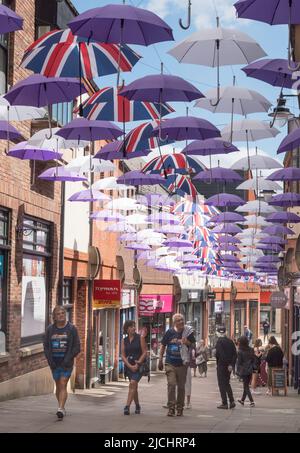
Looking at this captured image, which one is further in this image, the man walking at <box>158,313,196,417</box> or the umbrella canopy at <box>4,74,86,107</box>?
the man walking at <box>158,313,196,417</box>

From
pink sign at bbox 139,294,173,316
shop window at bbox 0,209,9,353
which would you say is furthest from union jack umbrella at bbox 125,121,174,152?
pink sign at bbox 139,294,173,316

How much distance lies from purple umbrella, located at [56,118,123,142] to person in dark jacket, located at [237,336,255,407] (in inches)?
215

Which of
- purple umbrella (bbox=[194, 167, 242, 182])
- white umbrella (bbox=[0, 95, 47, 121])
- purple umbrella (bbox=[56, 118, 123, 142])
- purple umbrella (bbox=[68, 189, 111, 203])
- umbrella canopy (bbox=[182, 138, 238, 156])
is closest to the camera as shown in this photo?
purple umbrella (bbox=[56, 118, 123, 142])

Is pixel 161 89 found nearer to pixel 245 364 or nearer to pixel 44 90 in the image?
pixel 44 90

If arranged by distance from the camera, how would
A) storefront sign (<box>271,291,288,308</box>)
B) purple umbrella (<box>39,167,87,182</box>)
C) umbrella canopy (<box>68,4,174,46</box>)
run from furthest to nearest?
1. storefront sign (<box>271,291,288,308</box>)
2. purple umbrella (<box>39,167,87,182</box>)
3. umbrella canopy (<box>68,4,174,46</box>)

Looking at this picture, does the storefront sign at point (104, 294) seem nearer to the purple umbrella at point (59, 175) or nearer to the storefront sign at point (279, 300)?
the storefront sign at point (279, 300)

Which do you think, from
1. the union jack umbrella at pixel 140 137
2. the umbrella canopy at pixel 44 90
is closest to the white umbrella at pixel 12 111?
the umbrella canopy at pixel 44 90

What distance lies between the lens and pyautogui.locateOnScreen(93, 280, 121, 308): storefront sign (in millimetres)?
28125

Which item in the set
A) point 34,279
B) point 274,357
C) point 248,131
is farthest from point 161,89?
point 274,357

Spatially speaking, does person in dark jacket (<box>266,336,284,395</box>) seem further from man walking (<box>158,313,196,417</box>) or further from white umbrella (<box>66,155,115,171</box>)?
man walking (<box>158,313,196,417</box>)

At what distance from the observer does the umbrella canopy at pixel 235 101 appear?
15.5 metres

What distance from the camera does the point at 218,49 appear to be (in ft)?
43.5

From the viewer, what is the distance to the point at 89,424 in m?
12.6

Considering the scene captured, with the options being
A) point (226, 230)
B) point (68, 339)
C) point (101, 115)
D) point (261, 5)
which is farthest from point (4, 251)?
point (226, 230)
